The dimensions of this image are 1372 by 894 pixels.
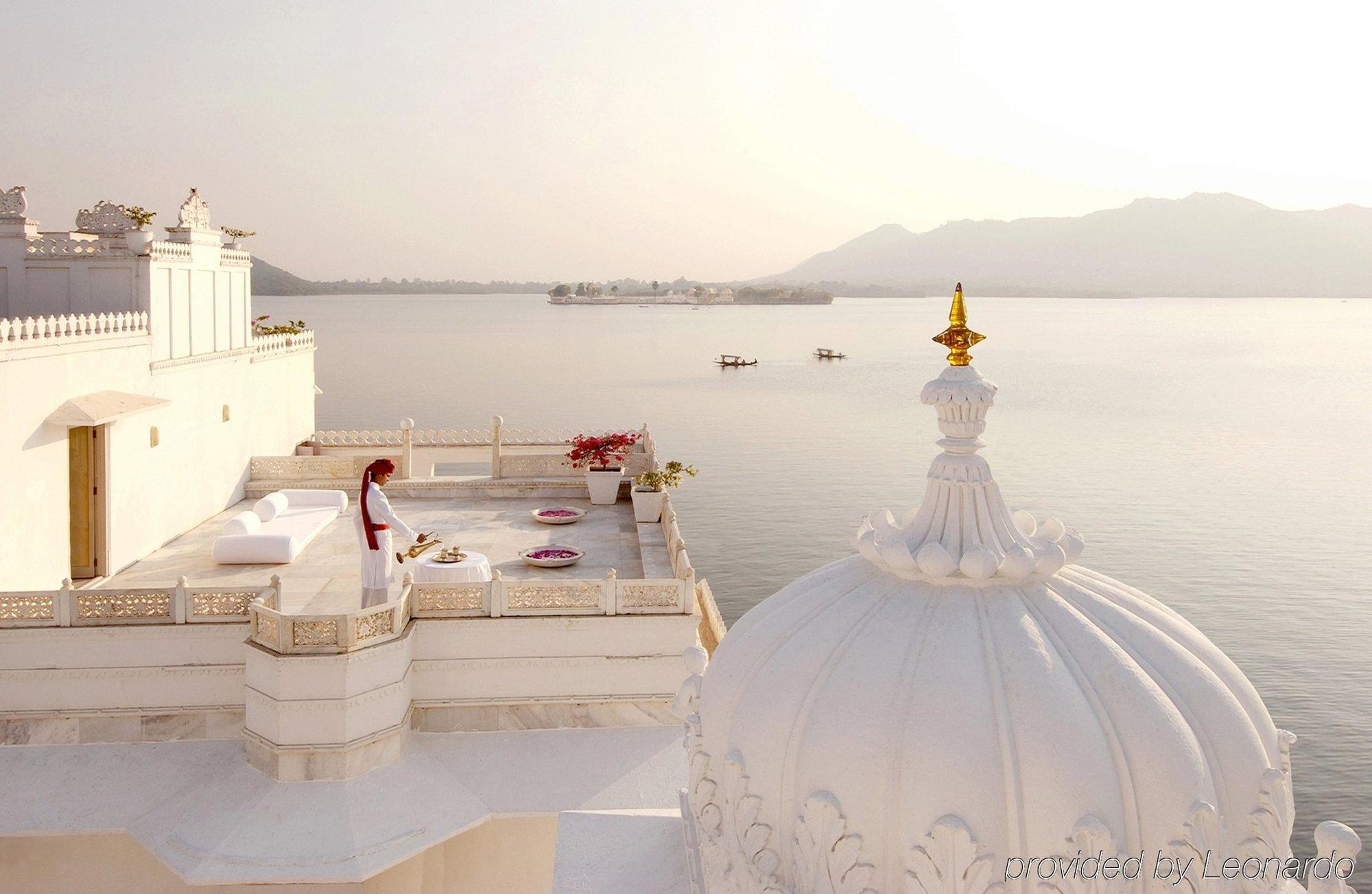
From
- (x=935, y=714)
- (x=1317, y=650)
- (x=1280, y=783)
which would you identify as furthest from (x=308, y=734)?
(x=1317, y=650)

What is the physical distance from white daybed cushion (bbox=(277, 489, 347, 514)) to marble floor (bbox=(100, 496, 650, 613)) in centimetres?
39

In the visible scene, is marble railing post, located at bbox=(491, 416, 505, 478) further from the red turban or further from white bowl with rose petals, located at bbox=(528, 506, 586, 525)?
the red turban

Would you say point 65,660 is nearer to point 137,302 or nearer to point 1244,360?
point 137,302

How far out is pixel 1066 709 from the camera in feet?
16.0

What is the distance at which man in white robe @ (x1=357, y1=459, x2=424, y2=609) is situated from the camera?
11.8 m

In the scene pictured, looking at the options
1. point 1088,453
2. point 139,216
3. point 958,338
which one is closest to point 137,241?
point 139,216

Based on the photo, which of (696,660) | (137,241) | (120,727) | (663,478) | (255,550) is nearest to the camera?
(696,660)

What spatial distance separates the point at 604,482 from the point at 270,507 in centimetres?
606

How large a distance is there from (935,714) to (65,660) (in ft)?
37.6

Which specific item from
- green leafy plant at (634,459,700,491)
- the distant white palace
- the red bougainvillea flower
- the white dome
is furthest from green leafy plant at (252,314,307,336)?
the white dome

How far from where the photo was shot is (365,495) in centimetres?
1184

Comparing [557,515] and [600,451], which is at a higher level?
[600,451]

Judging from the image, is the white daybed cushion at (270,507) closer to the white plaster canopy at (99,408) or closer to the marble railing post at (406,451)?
the white plaster canopy at (99,408)

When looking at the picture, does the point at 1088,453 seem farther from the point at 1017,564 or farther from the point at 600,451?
the point at 1017,564
